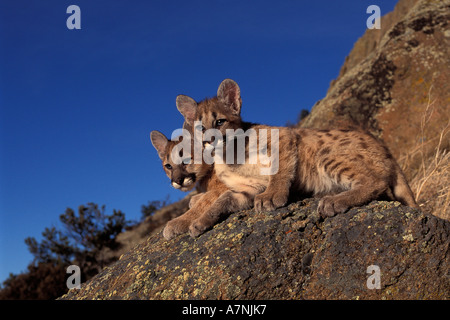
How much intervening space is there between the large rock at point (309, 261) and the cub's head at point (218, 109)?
1.85m

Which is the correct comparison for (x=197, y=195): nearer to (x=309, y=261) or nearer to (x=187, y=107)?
(x=187, y=107)

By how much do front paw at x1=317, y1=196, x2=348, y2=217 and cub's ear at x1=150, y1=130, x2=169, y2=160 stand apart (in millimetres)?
3009

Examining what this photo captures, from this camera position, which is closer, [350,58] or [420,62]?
[420,62]

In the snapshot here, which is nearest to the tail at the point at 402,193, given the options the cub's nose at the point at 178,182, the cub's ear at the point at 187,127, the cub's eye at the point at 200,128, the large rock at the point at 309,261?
the large rock at the point at 309,261

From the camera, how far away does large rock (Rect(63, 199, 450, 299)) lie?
3924mm

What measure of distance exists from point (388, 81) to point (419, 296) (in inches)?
369

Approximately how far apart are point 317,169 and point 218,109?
1.70 metres

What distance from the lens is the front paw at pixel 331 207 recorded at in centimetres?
465

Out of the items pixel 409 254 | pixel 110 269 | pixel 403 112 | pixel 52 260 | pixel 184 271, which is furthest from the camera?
pixel 52 260

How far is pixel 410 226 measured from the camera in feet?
13.7
